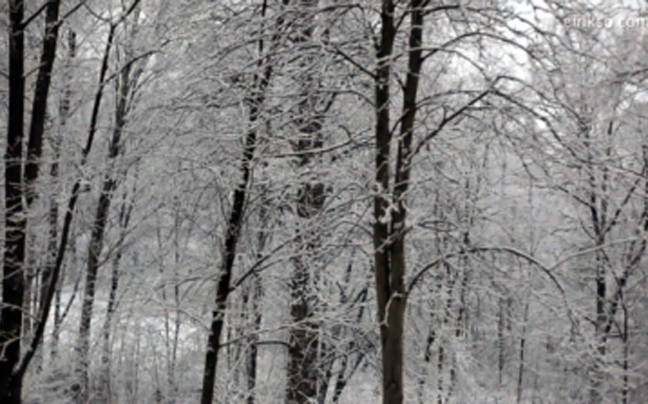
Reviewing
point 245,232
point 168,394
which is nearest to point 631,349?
point 168,394

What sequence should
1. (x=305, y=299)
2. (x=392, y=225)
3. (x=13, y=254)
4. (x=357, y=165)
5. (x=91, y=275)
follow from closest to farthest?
1. (x=392, y=225)
2. (x=357, y=165)
3. (x=13, y=254)
4. (x=305, y=299)
5. (x=91, y=275)

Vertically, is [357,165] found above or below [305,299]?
above

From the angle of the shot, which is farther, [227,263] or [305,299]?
[305,299]

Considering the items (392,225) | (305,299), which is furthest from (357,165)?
(305,299)

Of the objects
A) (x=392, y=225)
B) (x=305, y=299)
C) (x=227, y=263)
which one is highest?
(x=392, y=225)

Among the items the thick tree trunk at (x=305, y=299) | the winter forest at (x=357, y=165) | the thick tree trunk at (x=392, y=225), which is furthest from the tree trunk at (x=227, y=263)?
the thick tree trunk at (x=392, y=225)

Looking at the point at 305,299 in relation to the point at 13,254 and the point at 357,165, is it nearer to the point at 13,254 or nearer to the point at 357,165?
the point at 357,165

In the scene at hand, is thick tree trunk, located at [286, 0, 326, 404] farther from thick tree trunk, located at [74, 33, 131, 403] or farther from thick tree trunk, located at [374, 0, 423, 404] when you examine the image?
thick tree trunk, located at [74, 33, 131, 403]

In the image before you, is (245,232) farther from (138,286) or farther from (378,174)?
(378,174)

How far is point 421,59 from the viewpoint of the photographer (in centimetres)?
373

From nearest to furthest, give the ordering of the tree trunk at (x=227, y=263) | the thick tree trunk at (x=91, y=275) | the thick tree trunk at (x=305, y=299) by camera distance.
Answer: the tree trunk at (x=227, y=263) < the thick tree trunk at (x=305, y=299) < the thick tree trunk at (x=91, y=275)

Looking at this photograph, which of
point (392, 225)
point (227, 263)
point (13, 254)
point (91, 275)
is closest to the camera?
point (392, 225)

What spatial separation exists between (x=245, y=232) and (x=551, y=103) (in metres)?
3.55

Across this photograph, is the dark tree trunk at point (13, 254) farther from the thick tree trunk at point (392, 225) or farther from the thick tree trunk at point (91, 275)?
the thick tree trunk at point (91, 275)
